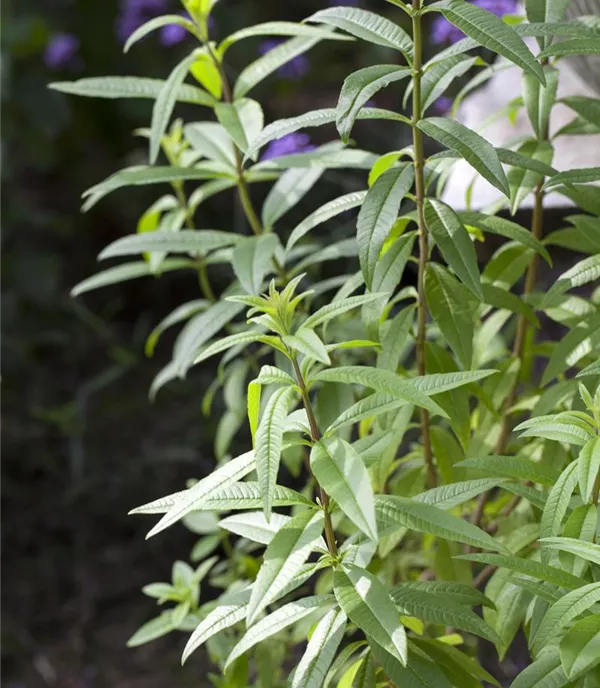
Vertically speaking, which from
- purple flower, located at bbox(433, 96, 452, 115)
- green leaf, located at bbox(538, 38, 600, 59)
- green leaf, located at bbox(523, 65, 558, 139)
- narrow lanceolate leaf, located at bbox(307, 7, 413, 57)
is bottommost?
purple flower, located at bbox(433, 96, 452, 115)

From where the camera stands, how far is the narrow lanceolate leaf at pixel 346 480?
2.00 feet

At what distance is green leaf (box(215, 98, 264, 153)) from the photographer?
0.94m

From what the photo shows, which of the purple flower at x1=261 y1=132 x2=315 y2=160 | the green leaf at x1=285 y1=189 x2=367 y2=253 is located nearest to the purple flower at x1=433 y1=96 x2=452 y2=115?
the purple flower at x1=261 y1=132 x2=315 y2=160

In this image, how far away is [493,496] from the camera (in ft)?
→ 4.46

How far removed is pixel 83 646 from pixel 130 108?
4.93 ft

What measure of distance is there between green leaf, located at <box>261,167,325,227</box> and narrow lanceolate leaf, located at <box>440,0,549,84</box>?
1.26 ft

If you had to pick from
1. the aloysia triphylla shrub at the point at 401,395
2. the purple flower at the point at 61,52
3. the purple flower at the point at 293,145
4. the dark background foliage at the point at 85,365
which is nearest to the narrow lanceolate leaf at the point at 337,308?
the aloysia triphylla shrub at the point at 401,395

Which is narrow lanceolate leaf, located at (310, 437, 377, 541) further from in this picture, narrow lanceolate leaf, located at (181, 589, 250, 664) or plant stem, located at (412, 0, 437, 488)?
plant stem, located at (412, 0, 437, 488)

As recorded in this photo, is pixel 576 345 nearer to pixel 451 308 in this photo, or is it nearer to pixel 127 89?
pixel 451 308

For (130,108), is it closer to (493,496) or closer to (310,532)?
(493,496)

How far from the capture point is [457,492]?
0.74m

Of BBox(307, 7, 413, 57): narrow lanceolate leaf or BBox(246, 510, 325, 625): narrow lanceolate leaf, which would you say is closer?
BBox(246, 510, 325, 625): narrow lanceolate leaf

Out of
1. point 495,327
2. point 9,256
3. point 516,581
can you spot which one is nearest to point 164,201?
point 495,327

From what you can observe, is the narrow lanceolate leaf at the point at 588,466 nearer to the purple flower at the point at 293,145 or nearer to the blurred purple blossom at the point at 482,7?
the purple flower at the point at 293,145
